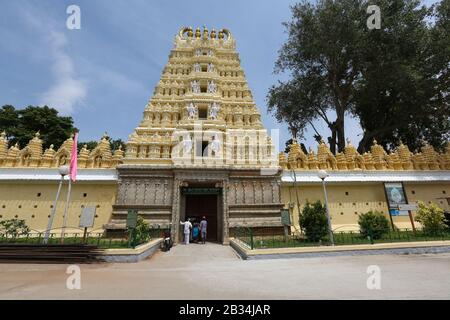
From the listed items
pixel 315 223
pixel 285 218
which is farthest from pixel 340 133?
pixel 285 218

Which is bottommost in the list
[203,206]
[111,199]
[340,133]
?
[203,206]

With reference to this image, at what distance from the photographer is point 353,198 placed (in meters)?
17.2

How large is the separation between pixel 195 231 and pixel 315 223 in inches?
291

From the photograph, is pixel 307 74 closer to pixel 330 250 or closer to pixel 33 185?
pixel 330 250

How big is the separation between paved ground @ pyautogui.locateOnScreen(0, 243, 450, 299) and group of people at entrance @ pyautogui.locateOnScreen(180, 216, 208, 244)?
4963 mm

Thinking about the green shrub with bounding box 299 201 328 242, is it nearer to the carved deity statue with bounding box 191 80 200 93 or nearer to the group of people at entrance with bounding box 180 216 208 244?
the group of people at entrance with bounding box 180 216 208 244

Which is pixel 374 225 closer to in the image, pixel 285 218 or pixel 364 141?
pixel 285 218

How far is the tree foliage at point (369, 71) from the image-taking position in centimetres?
1961

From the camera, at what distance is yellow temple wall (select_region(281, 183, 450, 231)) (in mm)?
16641

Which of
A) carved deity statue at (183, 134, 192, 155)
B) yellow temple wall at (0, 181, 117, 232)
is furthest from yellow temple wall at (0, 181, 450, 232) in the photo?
carved deity statue at (183, 134, 192, 155)

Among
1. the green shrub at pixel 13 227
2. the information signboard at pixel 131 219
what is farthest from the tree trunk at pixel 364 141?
the green shrub at pixel 13 227

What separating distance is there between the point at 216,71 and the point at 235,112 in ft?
16.5

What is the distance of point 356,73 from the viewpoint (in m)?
23.2

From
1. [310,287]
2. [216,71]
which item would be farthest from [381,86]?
[310,287]
